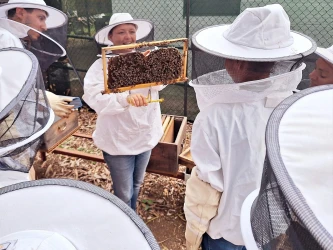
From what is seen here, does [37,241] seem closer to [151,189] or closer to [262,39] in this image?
[262,39]

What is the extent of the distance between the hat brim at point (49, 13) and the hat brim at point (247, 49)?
1708 mm

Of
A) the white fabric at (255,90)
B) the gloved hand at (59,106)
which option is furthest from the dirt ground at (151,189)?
the white fabric at (255,90)

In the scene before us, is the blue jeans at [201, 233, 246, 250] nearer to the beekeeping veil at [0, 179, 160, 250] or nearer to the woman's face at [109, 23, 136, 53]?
the beekeeping veil at [0, 179, 160, 250]

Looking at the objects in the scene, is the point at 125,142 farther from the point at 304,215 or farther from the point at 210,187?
the point at 304,215

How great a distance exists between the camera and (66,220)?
0.86 meters

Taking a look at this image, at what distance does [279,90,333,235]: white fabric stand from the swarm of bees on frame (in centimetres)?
144

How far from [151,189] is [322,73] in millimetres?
2271

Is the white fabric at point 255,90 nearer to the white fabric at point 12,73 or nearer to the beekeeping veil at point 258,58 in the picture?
the beekeeping veil at point 258,58

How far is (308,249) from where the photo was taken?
588 millimetres

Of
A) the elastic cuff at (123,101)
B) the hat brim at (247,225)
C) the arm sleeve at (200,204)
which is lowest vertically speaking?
the arm sleeve at (200,204)

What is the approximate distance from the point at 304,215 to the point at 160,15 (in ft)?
16.1

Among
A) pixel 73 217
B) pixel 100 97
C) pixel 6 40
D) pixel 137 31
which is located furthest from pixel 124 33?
pixel 73 217

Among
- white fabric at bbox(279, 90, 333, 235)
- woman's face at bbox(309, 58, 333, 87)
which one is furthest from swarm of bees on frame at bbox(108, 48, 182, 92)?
white fabric at bbox(279, 90, 333, 235)

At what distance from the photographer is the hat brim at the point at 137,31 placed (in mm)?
2218
